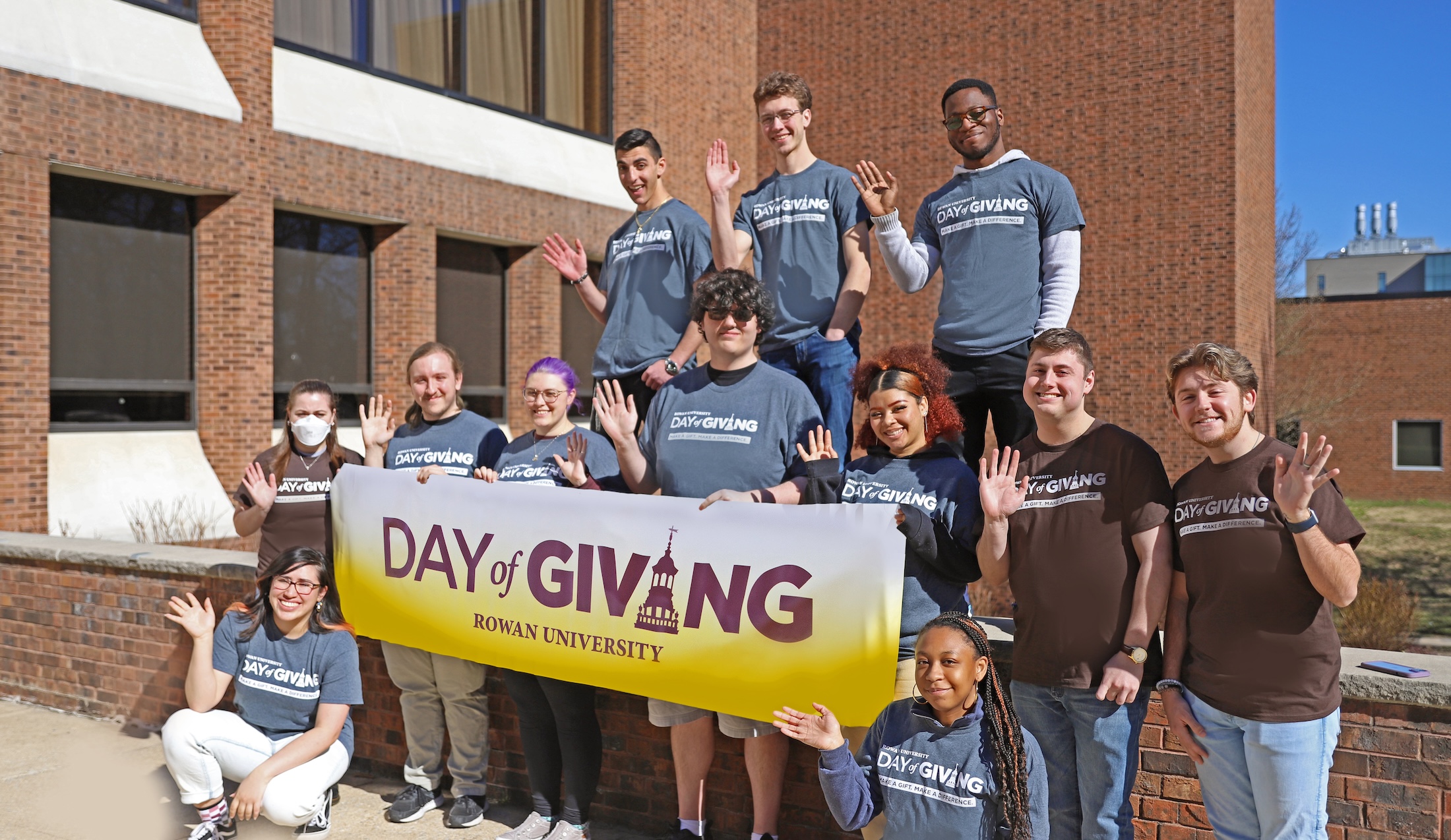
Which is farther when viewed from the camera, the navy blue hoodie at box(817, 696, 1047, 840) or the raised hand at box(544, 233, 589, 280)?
the raised hand at box(544, 233, 589, 280)

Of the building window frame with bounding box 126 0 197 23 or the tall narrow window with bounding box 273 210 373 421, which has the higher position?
the building window frame with bounding box 126 0 197 23

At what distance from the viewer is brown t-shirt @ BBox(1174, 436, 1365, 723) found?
2805 millimetres

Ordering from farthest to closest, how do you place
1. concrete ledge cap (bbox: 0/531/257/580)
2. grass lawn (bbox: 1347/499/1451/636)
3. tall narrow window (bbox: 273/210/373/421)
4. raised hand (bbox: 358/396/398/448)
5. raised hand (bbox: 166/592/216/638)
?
tall narrow window (bbox: 273/210/373/421) → grass lawn (bbox: 1347/499/1451/636) → concrete ledge cap (bbox: 0/531/257/580) → raised hand (bbox: 358/396/398/448) → raised hand (bbox: 166/592/216/638)

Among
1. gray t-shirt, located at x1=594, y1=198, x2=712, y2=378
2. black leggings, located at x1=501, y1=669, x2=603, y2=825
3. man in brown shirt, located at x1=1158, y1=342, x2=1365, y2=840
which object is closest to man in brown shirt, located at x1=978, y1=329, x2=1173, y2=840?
man in brown shirt, located at x1=1158, y1=342, x2=1365, y2=840

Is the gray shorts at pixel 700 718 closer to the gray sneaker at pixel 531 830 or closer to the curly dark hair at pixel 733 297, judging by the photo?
the gray sneaker at pixel 531 830

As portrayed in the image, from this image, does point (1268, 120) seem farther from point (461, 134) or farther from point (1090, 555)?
point (1090, 555)

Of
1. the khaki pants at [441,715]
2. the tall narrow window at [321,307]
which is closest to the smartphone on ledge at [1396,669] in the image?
the khaki pants at [441,715]

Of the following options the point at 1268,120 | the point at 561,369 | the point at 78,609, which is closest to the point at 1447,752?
the point at 561,369

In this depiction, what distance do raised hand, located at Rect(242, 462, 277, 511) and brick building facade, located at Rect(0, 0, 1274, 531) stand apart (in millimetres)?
7409

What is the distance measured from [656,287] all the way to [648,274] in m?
0.09

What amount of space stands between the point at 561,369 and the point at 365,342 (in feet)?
37.5

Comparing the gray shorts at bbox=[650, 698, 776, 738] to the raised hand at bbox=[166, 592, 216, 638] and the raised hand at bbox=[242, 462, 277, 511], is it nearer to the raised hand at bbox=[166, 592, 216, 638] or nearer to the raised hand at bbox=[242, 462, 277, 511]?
the raised hand at bbox=[166, 592, 216, 638]

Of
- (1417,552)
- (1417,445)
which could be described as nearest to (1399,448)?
(1417,445)

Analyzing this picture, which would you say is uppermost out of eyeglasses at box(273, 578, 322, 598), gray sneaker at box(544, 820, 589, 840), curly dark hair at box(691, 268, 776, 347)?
curly dark hair at box(691, 268, 776, 347)
